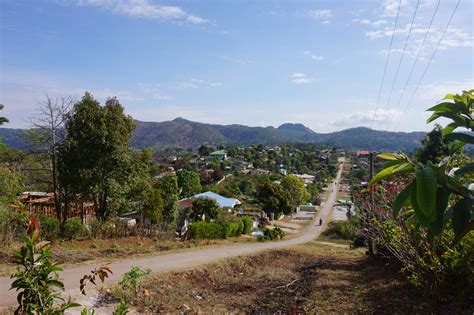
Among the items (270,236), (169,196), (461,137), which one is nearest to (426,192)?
(461,137)

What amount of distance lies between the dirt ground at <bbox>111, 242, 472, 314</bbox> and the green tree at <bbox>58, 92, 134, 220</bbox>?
649cm

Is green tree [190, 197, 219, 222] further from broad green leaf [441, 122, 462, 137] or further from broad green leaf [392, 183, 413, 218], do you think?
broad green leaf [392, 183, 413, 218]

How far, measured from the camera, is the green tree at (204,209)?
90.7 feet

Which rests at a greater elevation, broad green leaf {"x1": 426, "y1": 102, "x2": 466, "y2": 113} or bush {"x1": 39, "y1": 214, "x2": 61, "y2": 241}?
broad green leaf {"x1": 426, "y1": 102, "x2": 466, "y2": 113}

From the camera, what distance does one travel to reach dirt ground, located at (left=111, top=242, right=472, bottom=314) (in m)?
6.22

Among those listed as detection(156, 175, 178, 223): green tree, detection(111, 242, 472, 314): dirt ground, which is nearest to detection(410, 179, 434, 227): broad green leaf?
detection(111, 242, 472, 314): dirt ground

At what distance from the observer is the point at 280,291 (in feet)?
25.7

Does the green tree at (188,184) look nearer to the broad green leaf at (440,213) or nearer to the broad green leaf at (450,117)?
the broad green leaf at (450,117)

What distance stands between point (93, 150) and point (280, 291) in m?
9.69

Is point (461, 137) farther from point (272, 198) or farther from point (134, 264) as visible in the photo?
point (272, 198)

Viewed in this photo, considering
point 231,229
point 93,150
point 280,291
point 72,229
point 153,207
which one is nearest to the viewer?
point 280,291

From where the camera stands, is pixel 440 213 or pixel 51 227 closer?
pixel 440 213

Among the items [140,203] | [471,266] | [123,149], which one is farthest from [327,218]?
[471,266]

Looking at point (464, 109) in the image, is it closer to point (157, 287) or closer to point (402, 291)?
point (402, 291)
